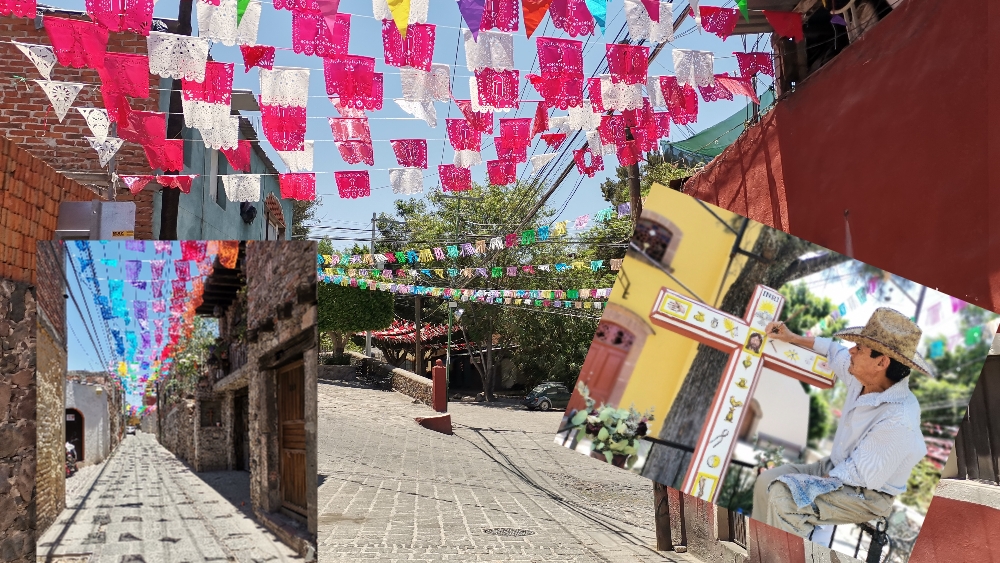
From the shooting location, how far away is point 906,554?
3004 mm

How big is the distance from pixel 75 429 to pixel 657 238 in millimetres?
2900

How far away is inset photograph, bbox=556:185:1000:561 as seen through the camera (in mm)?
2805

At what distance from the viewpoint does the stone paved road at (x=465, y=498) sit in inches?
281

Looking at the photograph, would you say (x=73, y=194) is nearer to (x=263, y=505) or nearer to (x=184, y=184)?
(x=263, y=505)

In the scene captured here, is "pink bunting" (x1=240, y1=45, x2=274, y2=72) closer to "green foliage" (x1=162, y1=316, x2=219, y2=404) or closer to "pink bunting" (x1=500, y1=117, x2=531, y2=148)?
"pink bunting" (x1=500, y1=117, x2=531, y2=148)

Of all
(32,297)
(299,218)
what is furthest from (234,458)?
(299,218)

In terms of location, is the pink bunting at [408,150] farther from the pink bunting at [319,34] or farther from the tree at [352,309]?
the tree at [352,309]

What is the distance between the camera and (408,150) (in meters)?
8.52

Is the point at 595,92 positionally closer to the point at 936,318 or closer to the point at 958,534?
the point at 958,534

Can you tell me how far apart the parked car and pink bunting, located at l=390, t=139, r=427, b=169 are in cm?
1713

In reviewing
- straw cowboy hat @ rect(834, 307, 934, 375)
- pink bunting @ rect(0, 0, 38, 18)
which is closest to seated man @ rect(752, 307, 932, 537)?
straw cowboy hat @ rect(834, 307, 934, 375)

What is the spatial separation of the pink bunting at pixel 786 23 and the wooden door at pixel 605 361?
5.01 metres

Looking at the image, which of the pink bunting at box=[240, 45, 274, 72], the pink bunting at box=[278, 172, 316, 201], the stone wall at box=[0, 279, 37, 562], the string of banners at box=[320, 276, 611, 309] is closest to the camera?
the stone wall at box=[0, 279, 37, 562]

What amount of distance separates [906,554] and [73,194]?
16.2 ft
